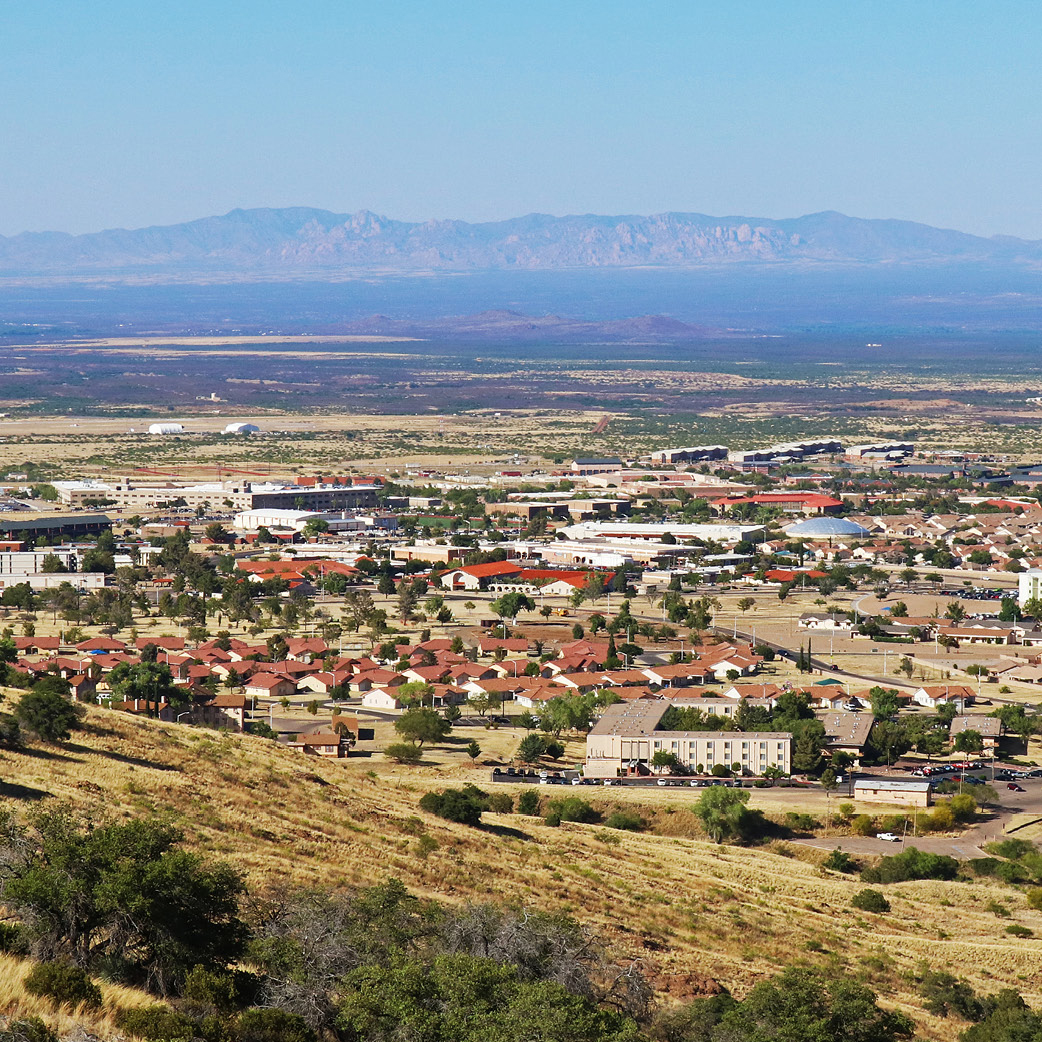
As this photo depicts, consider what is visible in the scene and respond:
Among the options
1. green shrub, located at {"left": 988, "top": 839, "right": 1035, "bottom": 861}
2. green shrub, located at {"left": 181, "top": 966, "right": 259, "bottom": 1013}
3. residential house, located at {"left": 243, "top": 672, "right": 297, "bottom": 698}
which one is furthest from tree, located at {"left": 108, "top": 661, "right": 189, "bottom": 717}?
green shrub, located at {"left": 181, "top": 966, "right": 259, "bottom": 1013}

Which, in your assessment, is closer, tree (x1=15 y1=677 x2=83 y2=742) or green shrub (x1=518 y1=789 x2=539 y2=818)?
tree (x1=15 y1=677 x2=83 y2=742)

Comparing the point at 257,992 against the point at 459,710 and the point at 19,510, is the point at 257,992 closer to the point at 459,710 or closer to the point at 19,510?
the point at 459,710

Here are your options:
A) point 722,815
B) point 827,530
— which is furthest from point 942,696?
point 827,530

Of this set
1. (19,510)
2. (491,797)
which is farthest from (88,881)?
(19,510)

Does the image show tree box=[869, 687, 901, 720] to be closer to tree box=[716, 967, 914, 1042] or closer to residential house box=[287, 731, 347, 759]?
residential house box=[287, 731, 347, 759]

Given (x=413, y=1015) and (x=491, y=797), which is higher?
(x=413, y=1015)
